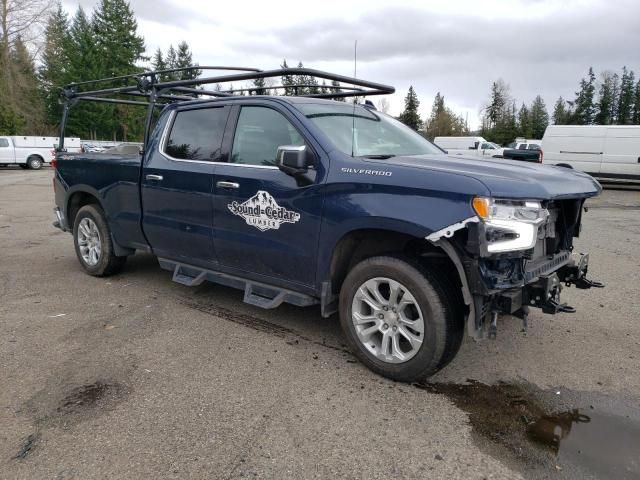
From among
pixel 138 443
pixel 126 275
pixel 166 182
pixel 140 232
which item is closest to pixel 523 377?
pixel 138 443

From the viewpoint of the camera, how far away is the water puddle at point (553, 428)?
266cm

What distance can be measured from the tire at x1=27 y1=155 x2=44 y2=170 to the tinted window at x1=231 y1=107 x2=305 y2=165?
31611 millimetres

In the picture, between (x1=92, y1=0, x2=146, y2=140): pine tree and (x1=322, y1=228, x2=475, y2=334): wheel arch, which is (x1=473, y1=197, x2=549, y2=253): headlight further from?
(x1=92, y1=0, x2=146, y2=140): pine tree

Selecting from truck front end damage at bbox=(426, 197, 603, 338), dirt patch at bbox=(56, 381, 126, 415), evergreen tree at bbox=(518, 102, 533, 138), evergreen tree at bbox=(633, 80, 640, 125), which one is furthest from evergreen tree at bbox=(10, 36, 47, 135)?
evergreen tree at bbox=(633, 80, 640, 125)

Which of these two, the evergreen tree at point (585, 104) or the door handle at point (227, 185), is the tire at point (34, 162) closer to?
the door handle at point (227, 185)

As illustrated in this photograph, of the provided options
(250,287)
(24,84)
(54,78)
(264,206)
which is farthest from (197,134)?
(54,78)

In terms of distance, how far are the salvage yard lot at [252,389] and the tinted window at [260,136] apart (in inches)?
58.1

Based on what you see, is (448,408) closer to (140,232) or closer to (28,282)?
(140,232)

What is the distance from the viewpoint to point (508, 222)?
310 centimetres

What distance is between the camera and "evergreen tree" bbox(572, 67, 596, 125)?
7787 cm

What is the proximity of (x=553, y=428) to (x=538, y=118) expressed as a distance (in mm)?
88614

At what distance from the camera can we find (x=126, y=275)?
6203 mm

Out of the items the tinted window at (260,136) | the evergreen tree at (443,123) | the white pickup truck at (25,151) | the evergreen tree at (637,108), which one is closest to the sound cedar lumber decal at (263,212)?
the tinted window at (260,136)

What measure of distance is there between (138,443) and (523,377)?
102 inches
